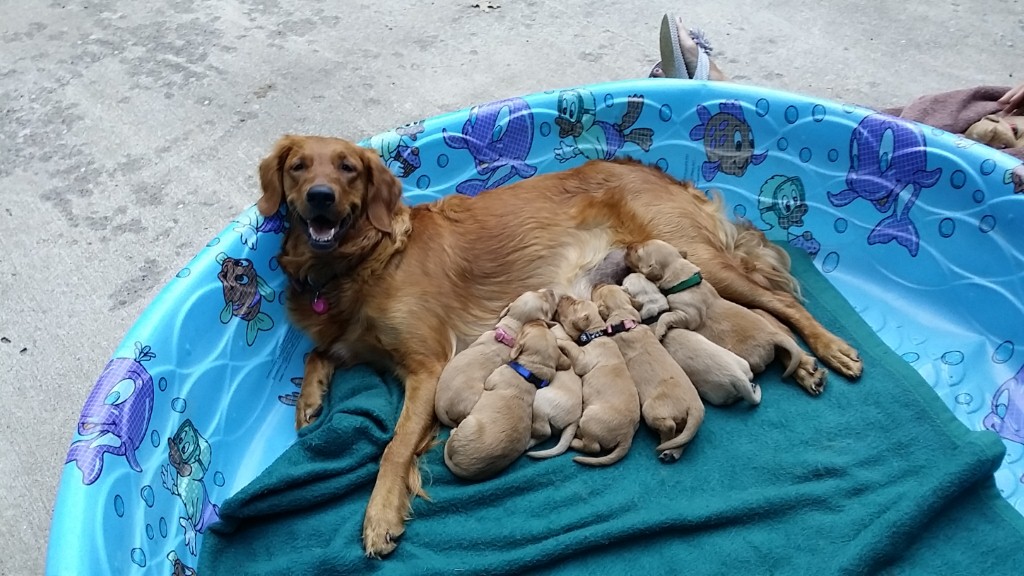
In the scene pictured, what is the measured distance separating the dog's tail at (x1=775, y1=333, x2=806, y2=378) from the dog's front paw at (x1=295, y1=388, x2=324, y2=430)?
5.74 feet

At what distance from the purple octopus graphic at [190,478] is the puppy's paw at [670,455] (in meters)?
1.50

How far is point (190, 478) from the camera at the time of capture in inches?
102

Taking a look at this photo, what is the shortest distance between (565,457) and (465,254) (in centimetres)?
96

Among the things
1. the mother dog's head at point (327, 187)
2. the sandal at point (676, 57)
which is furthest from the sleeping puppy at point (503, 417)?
the sandal at point (676, 57)

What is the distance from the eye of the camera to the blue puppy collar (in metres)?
2.60

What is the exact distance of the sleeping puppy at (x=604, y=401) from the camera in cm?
253

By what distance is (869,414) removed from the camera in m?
2.70

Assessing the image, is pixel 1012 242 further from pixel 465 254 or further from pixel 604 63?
pixel 604 63

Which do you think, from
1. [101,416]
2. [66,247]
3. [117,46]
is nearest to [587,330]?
[101,416]

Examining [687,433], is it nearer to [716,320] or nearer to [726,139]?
[716,320]

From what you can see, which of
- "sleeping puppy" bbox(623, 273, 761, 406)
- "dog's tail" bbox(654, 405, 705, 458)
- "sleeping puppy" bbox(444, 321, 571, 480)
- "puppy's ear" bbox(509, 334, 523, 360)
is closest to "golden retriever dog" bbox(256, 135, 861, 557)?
"sleeping puppy" bbox(444, 321, 571, 480)

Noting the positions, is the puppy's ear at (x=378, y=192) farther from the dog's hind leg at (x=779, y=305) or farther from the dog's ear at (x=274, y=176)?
the dog's hind leg at (x=779, y=305)

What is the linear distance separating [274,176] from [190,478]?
3.73ft

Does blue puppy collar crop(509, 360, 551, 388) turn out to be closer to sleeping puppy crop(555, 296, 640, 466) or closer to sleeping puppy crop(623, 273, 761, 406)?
sleeping puppy crop(555, 296, 640, 466)
